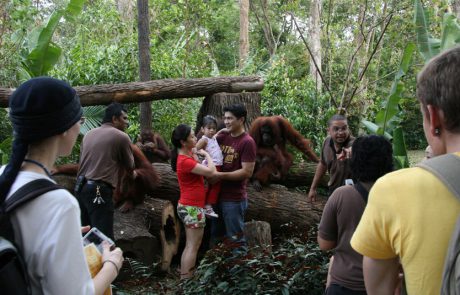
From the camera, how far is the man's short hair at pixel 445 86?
4.84 feet

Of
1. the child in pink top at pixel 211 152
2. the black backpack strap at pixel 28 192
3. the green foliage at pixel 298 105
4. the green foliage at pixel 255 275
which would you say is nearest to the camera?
the black backpack strap at pixel 28 192

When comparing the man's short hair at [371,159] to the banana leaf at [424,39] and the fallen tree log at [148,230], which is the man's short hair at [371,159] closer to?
the banana leaf at [424,39]

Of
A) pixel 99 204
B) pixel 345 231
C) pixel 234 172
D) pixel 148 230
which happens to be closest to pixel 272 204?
pixel 148 230

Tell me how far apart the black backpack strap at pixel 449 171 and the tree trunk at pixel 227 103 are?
6.95 metres

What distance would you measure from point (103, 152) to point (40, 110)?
4.11 m

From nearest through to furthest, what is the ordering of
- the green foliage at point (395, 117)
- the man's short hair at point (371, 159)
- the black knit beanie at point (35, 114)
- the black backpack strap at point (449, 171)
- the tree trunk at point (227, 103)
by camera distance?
the black backpack strap at point (449, 171)
the black knit beanie at point (35, 114)
the man's short hair at point (371, 159)
the green foliage at point (395, 117)
the tree trunk at point (227, 103)

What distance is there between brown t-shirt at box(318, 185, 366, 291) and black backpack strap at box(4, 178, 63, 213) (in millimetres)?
1861

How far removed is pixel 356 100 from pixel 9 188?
13.2 m

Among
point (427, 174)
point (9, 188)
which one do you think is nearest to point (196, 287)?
point (9, 188)

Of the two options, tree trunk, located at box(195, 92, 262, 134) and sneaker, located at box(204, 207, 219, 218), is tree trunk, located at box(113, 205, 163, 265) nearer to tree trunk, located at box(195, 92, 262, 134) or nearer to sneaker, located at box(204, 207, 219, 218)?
sneaker, located at box(204, 207, 219, 218)

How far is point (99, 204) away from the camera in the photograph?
578cm

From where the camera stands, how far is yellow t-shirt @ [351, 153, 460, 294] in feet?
4.86

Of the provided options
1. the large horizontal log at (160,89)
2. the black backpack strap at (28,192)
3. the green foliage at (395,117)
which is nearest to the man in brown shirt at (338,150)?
the green foliage at (395,117)

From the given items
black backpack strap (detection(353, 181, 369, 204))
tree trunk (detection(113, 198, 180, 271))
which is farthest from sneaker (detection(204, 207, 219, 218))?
black backpack strap (detection(353, 181, 369, 204))
